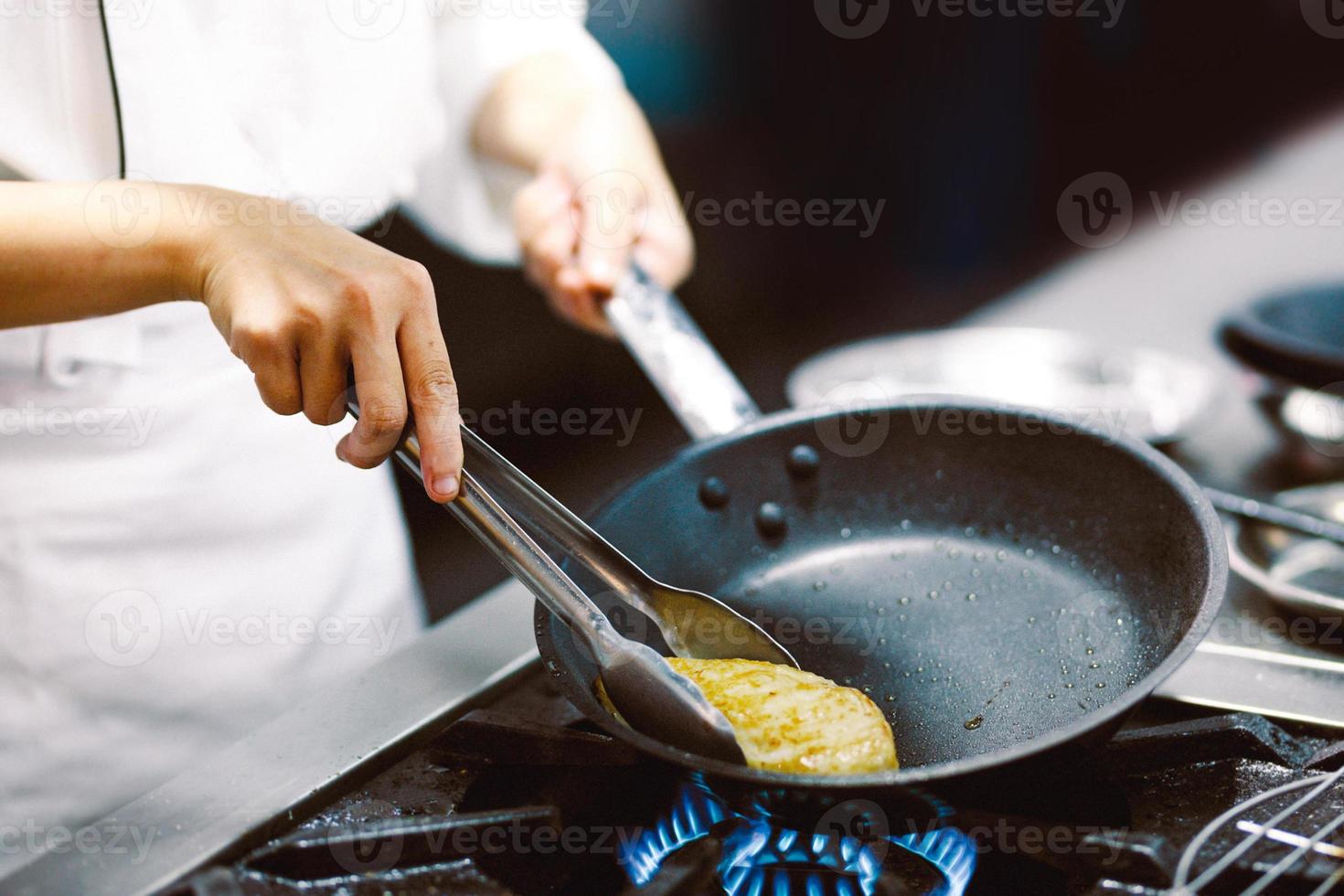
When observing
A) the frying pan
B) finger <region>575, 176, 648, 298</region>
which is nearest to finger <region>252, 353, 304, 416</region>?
the frying pan

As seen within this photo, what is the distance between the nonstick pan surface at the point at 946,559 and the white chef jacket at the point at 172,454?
0.98 ft

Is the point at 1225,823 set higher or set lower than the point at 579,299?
lower

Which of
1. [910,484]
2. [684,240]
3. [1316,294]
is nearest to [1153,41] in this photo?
[1316,294]

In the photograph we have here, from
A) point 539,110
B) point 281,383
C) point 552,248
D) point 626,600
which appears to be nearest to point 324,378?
point 281,383

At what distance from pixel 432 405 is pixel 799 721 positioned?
0.32 metres

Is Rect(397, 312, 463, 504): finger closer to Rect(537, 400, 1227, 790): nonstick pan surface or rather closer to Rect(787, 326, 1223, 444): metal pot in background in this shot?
Rect(537, 400, 1227, 790): nonstick pan surface

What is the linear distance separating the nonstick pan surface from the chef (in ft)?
0.86

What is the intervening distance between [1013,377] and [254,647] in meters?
1.10

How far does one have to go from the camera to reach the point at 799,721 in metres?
0.70

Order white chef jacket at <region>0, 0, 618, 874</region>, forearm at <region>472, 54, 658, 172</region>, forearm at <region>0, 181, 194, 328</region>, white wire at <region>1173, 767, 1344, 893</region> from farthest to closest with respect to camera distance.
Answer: forearm at <region>472, 54, 658, 172</region>, white chef jacket at <region>0, 0, 618, 874</region>, forearm at <region>0, 181, 194, 328</region>, white wire at <region>1173, 767, 1344, 893</region>

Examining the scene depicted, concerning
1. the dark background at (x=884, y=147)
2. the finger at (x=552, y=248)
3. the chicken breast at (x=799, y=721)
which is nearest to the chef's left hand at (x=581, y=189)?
the finger at (x=552, y=248)

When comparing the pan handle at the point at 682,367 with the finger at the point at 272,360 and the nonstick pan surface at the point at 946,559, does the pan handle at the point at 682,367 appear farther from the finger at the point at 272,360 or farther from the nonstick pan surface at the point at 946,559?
the finger at the point at 272,360

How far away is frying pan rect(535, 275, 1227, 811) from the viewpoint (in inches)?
30.8

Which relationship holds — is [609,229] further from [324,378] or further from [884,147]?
[884,147]
